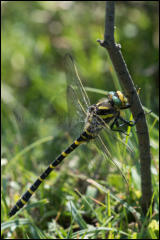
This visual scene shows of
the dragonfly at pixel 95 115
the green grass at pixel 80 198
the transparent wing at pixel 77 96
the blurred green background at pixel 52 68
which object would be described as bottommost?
the green grass at pixel 80 198

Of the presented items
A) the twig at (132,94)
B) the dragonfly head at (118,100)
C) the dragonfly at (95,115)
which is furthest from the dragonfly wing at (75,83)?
the twig at (132,94)

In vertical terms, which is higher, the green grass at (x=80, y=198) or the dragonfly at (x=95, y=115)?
the dragonfly at (x=95, y=115)

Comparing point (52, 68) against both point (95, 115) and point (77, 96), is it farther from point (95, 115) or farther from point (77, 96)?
point (95, 115)

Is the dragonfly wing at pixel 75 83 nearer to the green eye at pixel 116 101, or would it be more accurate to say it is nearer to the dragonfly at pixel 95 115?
the dragonfly at pixel 95 115

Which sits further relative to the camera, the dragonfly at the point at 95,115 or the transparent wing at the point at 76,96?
the transparent wing at the point at 76,96

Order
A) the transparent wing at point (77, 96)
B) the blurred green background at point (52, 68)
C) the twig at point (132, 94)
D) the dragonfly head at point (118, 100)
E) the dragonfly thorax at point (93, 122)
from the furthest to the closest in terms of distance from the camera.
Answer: the blurred green background at point (52, 68) < the transparent wing at point (77, 96) < the dragonfly thorax at point (93, 122) < the dragonfly head at point (118, 100) < the twig at point (132, 94)

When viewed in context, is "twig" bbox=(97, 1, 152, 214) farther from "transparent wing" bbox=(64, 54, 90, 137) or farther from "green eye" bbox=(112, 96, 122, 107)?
"transparent wing" bbox=(64, 54, 90, 137)

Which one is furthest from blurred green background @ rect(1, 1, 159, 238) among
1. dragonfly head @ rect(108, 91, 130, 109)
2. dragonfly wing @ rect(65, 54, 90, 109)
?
dragonfly head @ rect(108, 91, 130, 109)

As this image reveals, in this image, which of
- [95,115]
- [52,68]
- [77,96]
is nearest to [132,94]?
[95,115]
